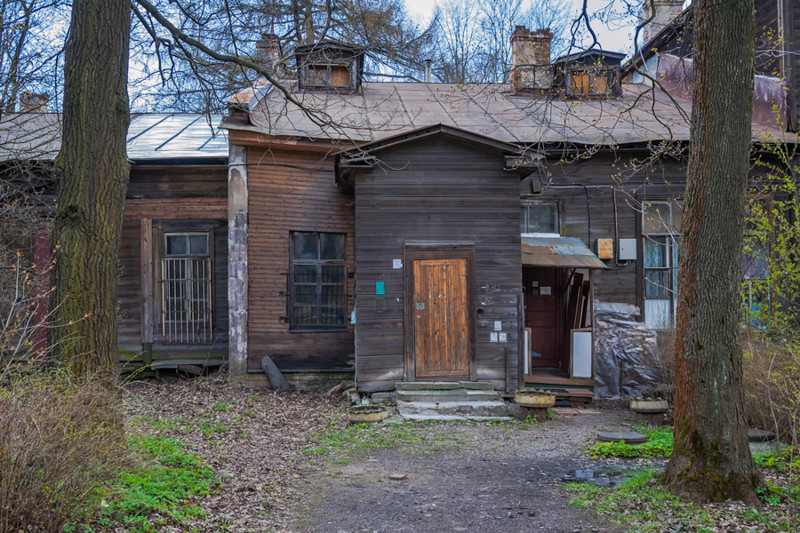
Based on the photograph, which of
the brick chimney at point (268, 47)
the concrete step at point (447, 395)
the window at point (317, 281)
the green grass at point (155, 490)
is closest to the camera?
the green grass at point (155, 490)

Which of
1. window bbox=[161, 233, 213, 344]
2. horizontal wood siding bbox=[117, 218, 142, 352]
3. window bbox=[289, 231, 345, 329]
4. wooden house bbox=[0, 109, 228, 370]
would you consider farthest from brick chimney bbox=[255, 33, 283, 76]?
horizontal wood siding bbox=[117, 218, 142, 352]

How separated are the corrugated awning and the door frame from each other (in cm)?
127

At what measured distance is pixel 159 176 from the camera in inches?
537

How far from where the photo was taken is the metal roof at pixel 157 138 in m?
13.1

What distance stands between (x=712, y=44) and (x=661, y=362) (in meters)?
7.43

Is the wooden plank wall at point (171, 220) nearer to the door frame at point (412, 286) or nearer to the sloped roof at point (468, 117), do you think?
the sloped roof at point (468, 117)

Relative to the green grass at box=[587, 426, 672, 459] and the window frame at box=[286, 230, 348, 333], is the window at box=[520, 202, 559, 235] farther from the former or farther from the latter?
the green grass at box=[587, 426, 672, 459]

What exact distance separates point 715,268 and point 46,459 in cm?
555

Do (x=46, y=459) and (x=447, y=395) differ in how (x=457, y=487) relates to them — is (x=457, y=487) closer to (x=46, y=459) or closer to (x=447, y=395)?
(x=46, y=459)

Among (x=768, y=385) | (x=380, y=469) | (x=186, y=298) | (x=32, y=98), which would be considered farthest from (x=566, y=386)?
(x=32, y=98)

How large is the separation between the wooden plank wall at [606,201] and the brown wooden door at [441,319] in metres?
3.42

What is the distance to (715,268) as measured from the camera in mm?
5926

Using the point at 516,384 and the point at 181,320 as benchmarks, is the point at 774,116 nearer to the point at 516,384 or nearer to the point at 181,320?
the point at 516,384

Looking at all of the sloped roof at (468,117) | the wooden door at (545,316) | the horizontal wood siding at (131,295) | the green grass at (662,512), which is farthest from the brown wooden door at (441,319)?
the horizontal wood siding at (131,295)
